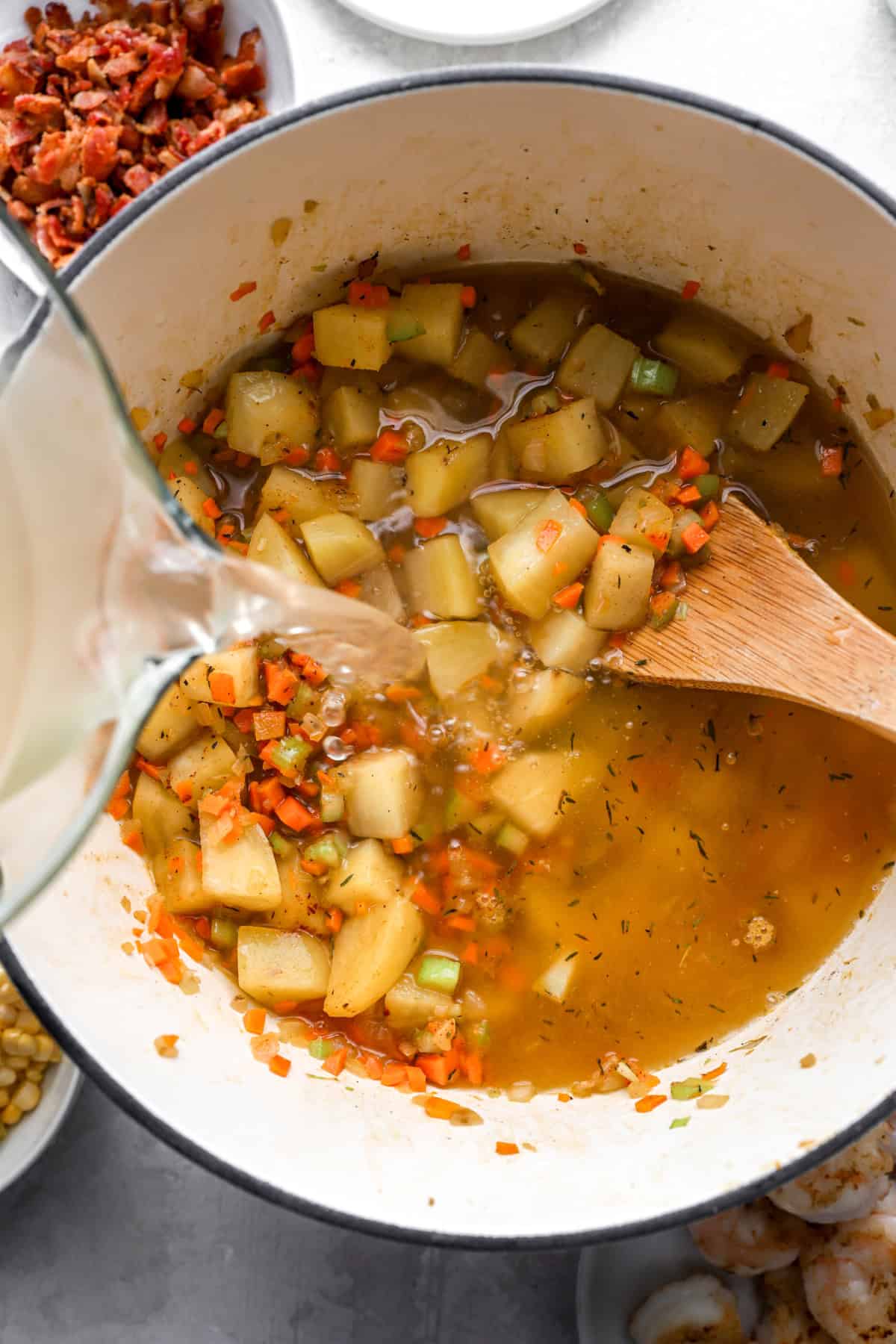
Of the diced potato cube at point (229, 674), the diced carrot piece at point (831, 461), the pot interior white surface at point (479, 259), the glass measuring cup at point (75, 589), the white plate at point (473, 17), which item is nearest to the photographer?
the glass measuring cup at point (75, 589)

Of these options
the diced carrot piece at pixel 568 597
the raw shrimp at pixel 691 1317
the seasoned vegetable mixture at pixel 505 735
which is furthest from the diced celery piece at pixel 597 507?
the raw shrimp at pixel 691 1317

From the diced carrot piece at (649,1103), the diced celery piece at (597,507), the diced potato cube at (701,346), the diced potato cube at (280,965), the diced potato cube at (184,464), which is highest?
the diced potato cube at (701,346)

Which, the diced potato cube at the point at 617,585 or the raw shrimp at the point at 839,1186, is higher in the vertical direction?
the diced potato cube at the point at 617,585

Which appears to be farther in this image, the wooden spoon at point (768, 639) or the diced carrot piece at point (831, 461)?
the diced carrot piece at point (831, 461)

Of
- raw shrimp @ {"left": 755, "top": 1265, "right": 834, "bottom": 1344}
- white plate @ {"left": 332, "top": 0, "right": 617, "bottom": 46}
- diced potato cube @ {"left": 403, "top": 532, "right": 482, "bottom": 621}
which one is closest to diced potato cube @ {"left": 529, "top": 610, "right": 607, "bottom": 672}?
diced potato cube @ {"left": 403, "top": 532, "right": 482, "bottom": 621}

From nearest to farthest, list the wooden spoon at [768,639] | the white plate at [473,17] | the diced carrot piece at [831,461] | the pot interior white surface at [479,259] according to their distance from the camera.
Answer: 1. the pot interior white surface at [479,259]
2. the wooden spoon at [768,639]
3. the diced carrot piece at [831,461]
4. the white plate at [473,17]

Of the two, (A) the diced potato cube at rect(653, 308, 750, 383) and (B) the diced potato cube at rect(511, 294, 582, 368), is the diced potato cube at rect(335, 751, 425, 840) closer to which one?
(B) the diced potato cube at rect(511, 294, 582, 368)

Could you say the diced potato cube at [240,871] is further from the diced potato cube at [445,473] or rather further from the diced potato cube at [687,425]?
the diced potato cube at [687,425]

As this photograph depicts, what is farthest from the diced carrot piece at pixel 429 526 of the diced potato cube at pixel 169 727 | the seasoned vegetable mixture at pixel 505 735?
the diced potato cube at pixel 169 727
